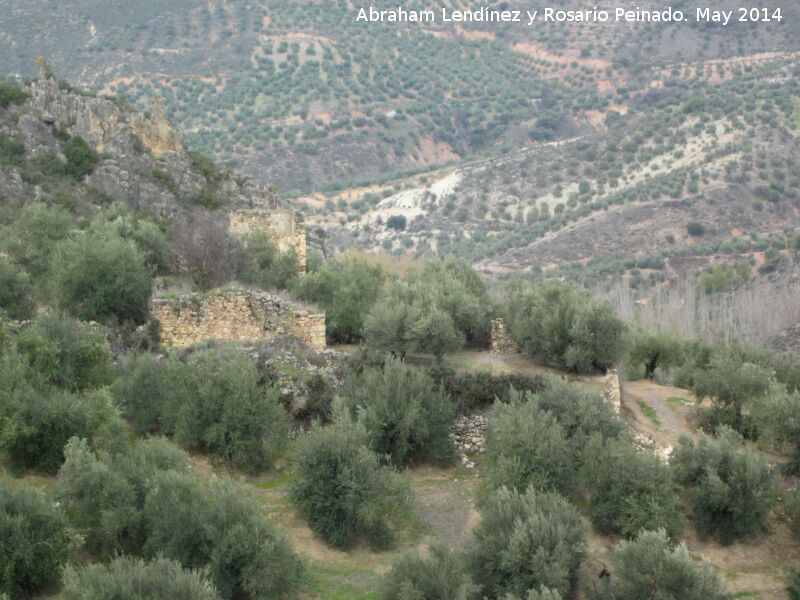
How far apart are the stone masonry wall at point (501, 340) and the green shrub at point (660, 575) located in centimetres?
947

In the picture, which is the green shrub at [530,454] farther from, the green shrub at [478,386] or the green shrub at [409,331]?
the green shrub at [409,331]

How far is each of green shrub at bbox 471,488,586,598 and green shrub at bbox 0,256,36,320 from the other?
10.7 metres

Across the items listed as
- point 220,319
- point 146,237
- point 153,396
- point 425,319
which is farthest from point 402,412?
point 146,237

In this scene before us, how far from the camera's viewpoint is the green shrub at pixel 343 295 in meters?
25.7

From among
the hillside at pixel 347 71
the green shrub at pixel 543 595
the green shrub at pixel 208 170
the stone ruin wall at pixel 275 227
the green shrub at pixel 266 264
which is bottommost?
the green shrub at pixel 543 595

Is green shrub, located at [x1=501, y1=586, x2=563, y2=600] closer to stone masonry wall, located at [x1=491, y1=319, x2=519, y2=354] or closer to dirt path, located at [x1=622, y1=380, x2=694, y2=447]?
dirt path, located at [x1=622, y1=380, x2=694, y2=447]

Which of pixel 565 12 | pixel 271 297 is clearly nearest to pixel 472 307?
pixel 271 297

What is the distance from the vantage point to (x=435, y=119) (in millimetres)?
102062

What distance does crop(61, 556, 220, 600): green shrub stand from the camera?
44.4 feet

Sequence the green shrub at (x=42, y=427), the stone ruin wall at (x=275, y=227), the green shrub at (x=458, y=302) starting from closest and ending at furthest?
1. the green shrub at (x=42, y=427)
2. the green shrub at (x=458, y=302)
3. the stone ruin wall at (x=275, y=227)

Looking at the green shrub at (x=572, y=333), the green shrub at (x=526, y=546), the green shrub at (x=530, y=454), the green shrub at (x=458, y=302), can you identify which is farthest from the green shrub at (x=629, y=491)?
the green shrub at (x=458, y=302)

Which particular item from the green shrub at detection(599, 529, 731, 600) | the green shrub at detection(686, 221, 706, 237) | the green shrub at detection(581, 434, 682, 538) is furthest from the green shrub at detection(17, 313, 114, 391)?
the green shrub at detection(686, 221, 706, 237)

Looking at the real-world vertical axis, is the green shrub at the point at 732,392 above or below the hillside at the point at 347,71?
below

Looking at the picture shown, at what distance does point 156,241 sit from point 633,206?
4902cm
